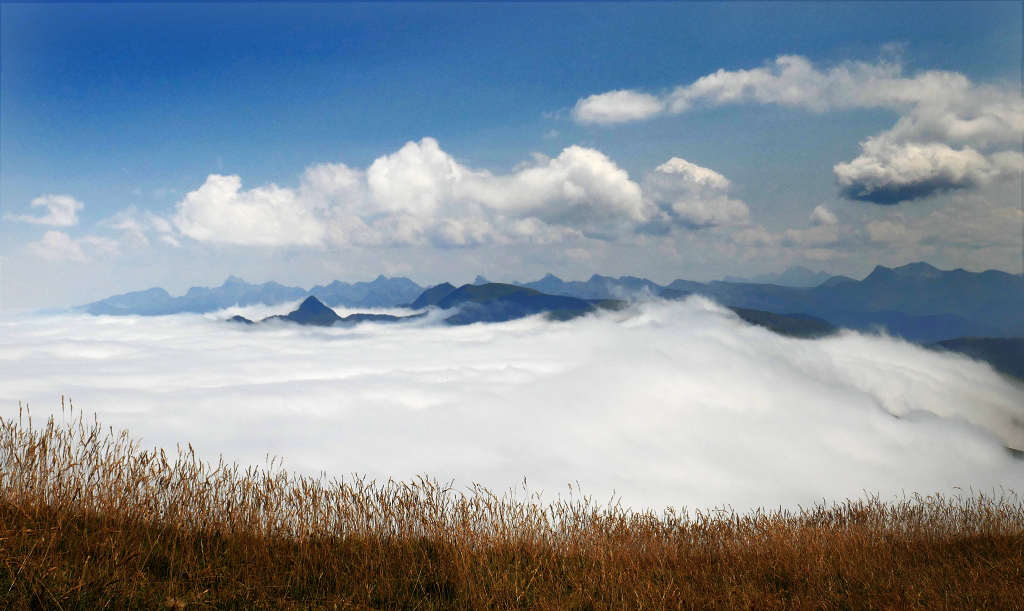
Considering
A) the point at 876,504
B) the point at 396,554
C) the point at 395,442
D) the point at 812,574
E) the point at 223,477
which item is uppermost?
the point at 223,477

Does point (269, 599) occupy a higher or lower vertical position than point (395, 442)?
higher

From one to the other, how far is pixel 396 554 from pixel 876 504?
78.4 ft

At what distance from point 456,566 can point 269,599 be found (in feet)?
11.2

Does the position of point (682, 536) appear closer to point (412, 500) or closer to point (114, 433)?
point (412, 500)

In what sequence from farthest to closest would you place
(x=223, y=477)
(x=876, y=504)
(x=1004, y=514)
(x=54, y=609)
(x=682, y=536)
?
(x=876, y=504) → (x=1004, y=514) → (x=682, y=536) → (x=223, y=477) → (x=54, y=609)

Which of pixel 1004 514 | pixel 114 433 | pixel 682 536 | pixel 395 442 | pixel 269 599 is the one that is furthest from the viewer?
pixel 395 442

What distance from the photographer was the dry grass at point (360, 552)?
9.22 m

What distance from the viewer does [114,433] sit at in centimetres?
1498

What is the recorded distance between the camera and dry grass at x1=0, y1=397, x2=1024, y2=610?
9.22 metres

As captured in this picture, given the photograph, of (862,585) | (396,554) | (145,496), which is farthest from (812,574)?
(145,496)

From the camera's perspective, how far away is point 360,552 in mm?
11398

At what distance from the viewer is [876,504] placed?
25.1 meters

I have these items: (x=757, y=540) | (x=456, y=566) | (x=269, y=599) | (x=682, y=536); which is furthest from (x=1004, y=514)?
(x=269, y=599)

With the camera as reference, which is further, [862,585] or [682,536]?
[682,536]
